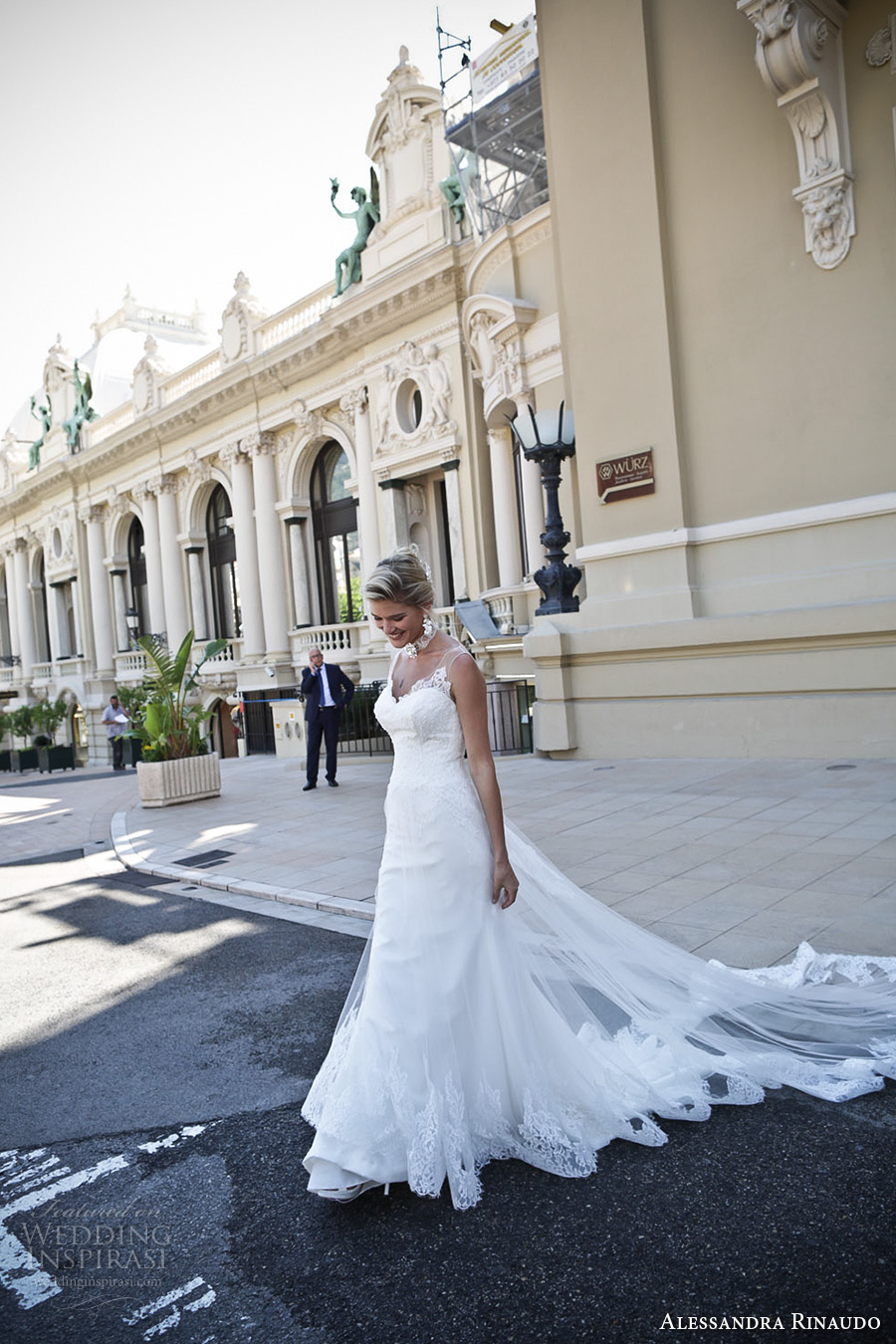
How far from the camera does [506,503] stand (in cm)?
2006

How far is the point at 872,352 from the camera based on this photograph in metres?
9.47

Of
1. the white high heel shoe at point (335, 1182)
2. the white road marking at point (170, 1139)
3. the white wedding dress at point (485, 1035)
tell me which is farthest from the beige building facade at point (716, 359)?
the white high heel shoe at point (335, 1182)

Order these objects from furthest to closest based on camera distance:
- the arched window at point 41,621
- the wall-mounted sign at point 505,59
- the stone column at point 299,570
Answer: the arched window at point 41,621 < the stone column at point 299,570 < the wall-mounted sign at point 505,59

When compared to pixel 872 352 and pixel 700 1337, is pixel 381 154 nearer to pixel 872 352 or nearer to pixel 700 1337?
pixel 872 352

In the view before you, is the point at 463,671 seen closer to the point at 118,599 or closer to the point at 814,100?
the point at 814,100

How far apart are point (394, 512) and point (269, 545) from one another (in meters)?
6.07

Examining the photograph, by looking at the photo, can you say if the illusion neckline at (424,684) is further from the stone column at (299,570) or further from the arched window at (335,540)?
the stone column at (299,570)

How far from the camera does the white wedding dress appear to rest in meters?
2.91

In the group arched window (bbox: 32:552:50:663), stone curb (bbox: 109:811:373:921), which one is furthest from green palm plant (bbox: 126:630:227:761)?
arched window (bbox: 32:552:50:663)

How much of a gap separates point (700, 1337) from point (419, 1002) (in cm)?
120

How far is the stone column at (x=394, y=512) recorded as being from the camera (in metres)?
23.7

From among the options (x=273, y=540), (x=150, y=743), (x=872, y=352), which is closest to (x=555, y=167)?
(x=872, y=352)

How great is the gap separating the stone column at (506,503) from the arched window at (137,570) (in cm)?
2120

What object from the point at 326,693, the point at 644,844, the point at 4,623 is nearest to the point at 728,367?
the point at 644,844
